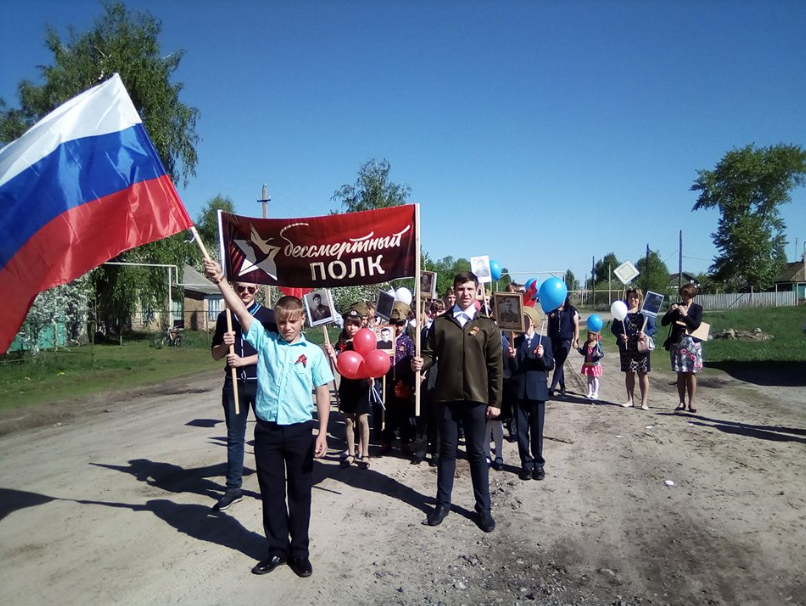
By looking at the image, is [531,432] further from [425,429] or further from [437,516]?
[437,516]

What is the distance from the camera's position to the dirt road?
406 centimetres

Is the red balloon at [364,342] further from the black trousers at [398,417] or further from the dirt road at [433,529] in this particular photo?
the dirt road at [433,529]

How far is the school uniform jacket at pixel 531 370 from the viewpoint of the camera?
6512 mm

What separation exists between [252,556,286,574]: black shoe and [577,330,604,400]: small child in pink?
807cm

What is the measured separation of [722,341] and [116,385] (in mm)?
20831

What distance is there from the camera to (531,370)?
654cm

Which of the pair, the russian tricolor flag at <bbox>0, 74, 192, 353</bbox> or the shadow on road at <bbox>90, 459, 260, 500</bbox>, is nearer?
the russian tricolor flag at <bbox>0, 74, 192, 353</bbox>

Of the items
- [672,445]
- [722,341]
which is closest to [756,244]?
[722,341]

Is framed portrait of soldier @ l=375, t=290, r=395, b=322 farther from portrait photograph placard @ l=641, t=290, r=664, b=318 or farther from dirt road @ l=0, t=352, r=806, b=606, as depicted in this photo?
portrait photograph placard @ l=641, t=290, r=664, b=318

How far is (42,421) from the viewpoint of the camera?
1049cm

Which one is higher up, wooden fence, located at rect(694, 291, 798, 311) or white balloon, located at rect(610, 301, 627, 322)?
white balloon, located at rect(610, 301, 627, 322)

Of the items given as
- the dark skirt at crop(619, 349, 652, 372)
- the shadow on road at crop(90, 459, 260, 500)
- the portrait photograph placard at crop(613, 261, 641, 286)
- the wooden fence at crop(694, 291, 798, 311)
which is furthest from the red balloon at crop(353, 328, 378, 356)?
the wooden fence at crop(694, 291, 798, 311)

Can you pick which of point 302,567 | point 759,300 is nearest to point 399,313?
point 302,567

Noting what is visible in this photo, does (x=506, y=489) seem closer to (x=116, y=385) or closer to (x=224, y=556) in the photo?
(x=224, y=556)
